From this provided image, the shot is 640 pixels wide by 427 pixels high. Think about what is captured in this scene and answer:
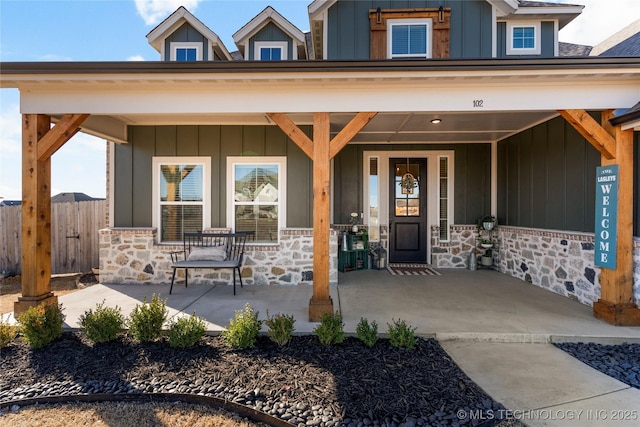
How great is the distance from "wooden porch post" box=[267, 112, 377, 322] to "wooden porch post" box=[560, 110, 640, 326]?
101 inches

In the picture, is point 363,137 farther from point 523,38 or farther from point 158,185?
point 158,185

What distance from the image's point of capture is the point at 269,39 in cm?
638

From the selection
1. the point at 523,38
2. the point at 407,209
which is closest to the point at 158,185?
the point at 407,209

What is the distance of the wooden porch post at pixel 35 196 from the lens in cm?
379

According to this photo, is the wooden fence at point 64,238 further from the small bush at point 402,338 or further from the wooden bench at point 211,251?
the small bush at point 402,338

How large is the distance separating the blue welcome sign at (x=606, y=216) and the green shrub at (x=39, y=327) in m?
6.15

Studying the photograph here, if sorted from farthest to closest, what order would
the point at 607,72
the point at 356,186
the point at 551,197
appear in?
the point at 356,186
the point at 551,197
the point at 607,72

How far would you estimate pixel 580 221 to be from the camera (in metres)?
4.59

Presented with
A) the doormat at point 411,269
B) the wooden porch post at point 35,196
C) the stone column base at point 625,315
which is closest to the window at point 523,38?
the doormat at point 411,269

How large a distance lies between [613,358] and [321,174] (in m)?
3.44

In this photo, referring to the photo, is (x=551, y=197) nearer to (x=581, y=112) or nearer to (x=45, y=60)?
(x=581, y=112)

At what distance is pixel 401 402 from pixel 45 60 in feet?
16.0

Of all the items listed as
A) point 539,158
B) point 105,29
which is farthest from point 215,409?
point 105,29

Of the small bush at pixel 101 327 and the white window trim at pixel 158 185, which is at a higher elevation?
the white window trim at pixel 158 185
